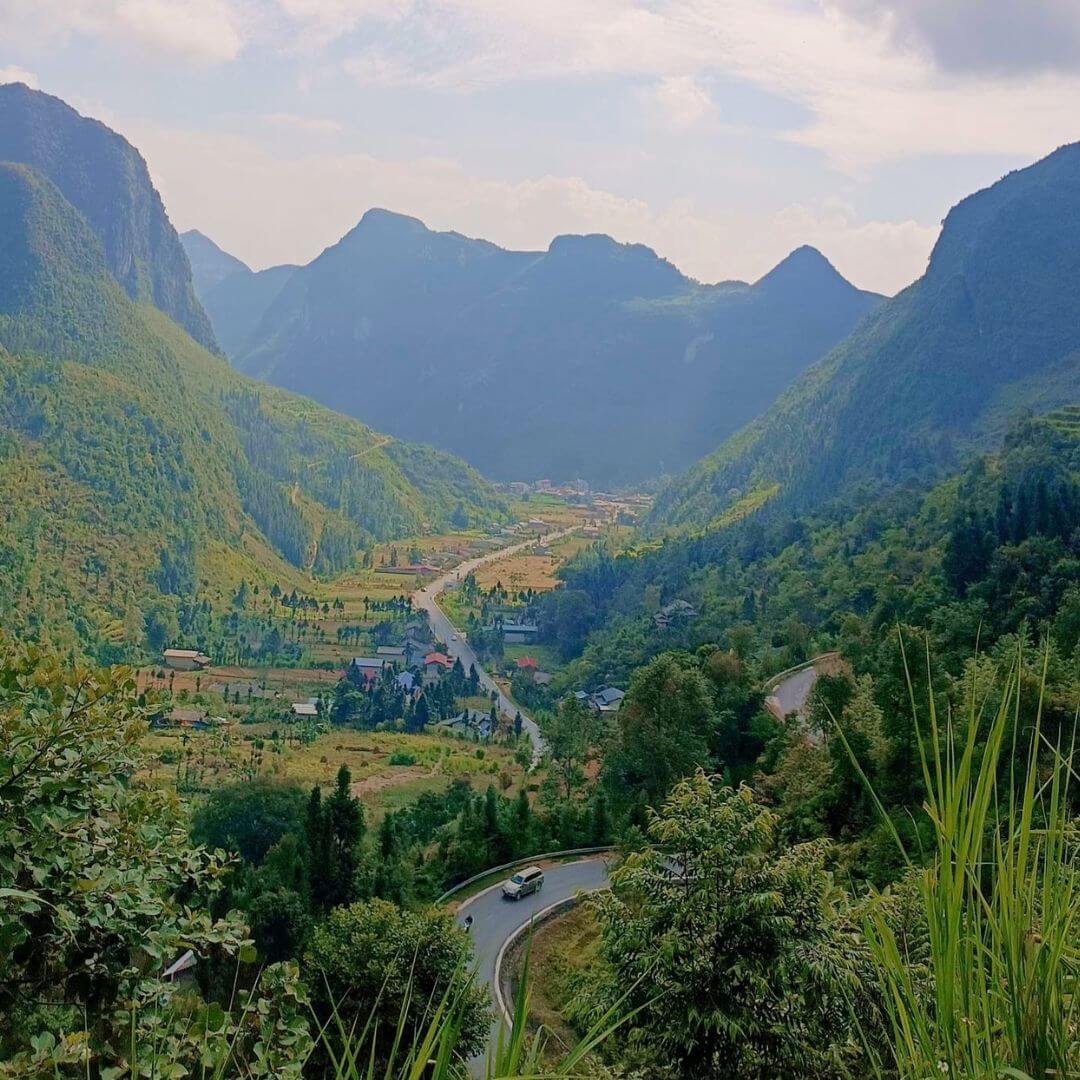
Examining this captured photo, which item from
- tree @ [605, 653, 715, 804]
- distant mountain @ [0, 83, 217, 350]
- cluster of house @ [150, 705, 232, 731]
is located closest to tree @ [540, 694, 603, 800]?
tree @ [605, 653, 715, 804]

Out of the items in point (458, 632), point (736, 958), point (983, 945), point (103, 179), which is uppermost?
point (103, 179)

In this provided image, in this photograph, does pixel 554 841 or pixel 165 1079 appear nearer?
pixel 165 1079

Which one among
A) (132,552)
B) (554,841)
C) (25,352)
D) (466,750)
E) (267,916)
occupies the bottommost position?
(466,750)

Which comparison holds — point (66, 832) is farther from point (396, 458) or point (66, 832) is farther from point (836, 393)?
point (396, 458)

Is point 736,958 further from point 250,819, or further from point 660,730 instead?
point 250,819

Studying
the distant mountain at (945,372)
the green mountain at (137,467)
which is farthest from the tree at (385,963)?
the distant mountain at (945,372)

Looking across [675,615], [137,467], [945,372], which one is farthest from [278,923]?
[945,372]

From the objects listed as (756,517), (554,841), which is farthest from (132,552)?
(554,841)

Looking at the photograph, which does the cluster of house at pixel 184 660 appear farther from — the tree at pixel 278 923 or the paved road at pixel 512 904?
the tree at pixel 278 923
